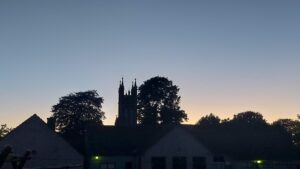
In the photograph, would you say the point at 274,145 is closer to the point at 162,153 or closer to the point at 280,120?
the point at 162,153

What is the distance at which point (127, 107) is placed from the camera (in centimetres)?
8338

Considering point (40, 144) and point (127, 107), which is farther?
point (127, 107)

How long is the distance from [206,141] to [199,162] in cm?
537

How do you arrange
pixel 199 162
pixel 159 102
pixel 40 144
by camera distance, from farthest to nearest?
pixel 159 102
pixel 199 162
pixel 40 144

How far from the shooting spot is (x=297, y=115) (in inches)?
2279

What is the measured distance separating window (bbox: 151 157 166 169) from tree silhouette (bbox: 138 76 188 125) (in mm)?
33672

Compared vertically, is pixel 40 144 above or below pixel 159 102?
below

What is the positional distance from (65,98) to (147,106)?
18017 millimetres

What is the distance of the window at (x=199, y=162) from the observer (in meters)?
46.9

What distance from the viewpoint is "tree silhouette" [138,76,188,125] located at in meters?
80.8

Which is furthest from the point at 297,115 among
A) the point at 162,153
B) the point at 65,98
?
the point at 65,98

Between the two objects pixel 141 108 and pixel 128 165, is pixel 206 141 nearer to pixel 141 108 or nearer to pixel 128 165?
pixel 128 165

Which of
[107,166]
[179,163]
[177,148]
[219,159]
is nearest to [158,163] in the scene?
[179,163]

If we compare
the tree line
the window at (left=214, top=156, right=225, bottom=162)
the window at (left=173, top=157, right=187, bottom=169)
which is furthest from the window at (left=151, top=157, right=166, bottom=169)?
the tree line
